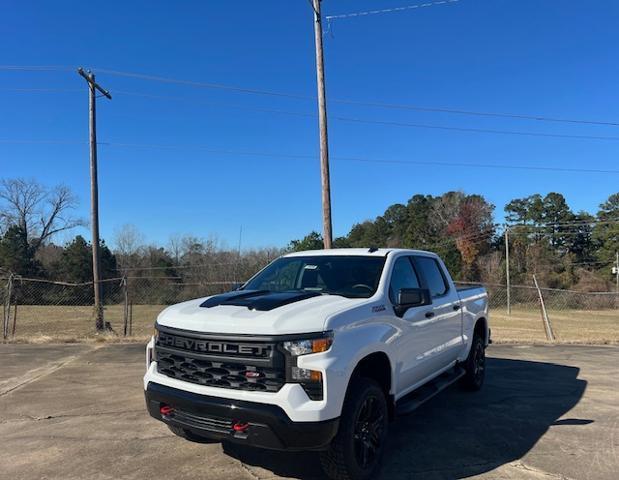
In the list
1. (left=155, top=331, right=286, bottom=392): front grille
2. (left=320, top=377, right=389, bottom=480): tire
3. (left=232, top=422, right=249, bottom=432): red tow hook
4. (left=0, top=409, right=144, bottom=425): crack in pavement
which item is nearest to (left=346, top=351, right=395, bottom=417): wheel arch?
(left=320, top=377, right=389, bottom=480): tire

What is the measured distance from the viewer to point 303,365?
3721 mm

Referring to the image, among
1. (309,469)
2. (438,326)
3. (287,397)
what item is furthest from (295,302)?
(438,326)

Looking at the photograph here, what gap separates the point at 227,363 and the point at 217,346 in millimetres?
152

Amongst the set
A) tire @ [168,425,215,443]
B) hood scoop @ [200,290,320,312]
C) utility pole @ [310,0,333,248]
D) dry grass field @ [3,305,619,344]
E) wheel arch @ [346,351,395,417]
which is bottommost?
dry grass field @ [3,305,619,344]

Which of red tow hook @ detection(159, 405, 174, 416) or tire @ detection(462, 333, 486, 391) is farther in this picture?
tire @ detection(462, 333, 486, 391)

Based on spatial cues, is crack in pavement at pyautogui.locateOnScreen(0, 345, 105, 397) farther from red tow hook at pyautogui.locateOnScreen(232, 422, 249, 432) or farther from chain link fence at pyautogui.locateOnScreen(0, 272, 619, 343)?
chain link fence at pyautogui.locateOnScreen(0, 272, 619, 343)

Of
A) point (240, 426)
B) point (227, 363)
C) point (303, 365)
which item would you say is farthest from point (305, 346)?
point (240, 426)

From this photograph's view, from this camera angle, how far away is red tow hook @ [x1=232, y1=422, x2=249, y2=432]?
370 cm

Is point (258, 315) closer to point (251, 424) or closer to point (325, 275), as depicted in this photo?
point (251, 424)

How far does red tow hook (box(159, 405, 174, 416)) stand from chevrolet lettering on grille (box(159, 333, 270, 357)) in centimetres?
47

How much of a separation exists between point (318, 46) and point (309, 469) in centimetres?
1149

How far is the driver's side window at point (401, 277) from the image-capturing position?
5.07 meters

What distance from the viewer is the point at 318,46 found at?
1358cm

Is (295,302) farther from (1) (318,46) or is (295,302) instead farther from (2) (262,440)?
(1) (318,46)
